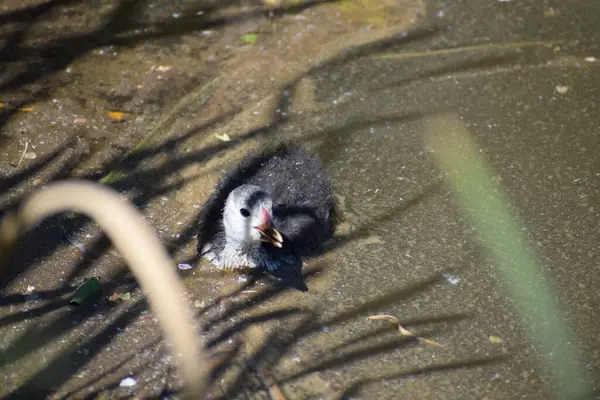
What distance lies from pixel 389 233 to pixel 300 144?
3.25 feet

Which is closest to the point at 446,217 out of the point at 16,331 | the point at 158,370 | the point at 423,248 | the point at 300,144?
the point at 423,248

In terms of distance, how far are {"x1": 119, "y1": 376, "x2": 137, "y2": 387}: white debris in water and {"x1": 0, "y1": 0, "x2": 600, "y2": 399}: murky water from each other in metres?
0.03

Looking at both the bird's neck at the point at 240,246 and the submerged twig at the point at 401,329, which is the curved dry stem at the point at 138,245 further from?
the submerged twig at the point at 401,329

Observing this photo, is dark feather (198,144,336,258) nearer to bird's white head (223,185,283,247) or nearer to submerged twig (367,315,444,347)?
bird's white head (223,185,283,247)

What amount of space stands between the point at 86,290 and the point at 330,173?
1.76 meters

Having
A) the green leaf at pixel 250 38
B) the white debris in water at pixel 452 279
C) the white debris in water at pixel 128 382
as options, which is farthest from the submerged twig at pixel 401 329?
the green leaf at pixel 250 38

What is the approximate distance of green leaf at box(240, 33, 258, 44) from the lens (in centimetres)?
625

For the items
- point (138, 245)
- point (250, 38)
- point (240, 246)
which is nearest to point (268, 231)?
point (240, 246)

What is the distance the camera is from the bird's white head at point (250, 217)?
4223mm

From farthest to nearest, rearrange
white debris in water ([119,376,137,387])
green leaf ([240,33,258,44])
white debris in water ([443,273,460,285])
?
Result: green leaf ([240,33,258,44]) < white debris in water ([443,273,460,285]) < white debris in water ([119,376,137,387])

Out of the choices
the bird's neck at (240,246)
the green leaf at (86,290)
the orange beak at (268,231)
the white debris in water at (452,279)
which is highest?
the green leaf at (86,290)

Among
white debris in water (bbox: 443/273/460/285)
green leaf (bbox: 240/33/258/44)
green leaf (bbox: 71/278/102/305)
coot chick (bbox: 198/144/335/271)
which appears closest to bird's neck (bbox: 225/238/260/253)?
coot chick (bbox: 198/144/335/271)

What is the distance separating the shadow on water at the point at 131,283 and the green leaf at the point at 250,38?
25.7 inches

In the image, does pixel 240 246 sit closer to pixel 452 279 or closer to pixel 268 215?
pixel 268 215
